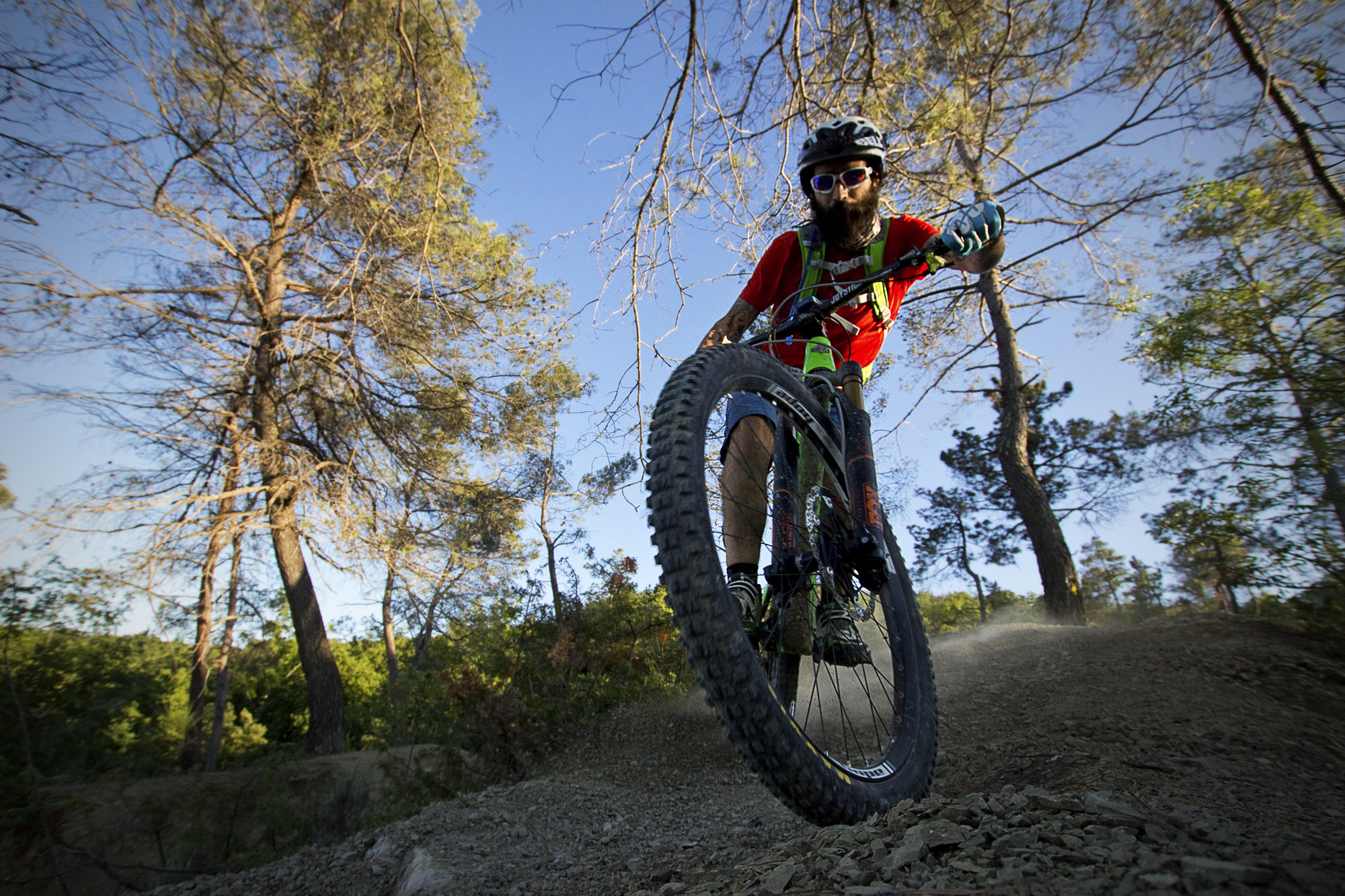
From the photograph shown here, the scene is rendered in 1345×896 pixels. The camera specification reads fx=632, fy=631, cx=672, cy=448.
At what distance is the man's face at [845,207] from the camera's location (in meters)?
2.56

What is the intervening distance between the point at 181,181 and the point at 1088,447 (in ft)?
73.5

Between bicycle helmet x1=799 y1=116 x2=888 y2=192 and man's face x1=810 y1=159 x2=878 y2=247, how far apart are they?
0.03 m

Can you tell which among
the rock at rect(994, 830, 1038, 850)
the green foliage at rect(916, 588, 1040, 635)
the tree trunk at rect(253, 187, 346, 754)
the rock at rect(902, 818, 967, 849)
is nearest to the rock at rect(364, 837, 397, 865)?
the rock at rect(902, 818, 967, 849)

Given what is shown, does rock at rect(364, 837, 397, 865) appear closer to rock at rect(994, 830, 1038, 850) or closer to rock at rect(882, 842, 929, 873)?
rock at rect(882, 842, 929, 873)

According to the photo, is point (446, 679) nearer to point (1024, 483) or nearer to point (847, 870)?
point (847, 870)

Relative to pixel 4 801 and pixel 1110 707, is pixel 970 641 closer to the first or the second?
pixel 1110 707

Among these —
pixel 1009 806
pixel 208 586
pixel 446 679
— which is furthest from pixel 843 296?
pixel 208 586

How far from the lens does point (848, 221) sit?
259 cm

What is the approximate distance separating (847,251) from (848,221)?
0.12 meters

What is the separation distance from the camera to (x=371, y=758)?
8422mm

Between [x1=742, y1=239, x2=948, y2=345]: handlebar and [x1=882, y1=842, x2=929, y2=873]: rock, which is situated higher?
[x1=742, y1=239, x2=948, y2=345]: handlebar

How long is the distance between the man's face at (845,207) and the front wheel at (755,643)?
0.79 m

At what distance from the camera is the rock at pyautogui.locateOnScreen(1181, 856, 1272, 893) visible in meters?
0.73

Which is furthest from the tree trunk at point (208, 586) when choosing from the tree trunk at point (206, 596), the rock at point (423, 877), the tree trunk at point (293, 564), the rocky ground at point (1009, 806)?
the rock at point (423, 877)
